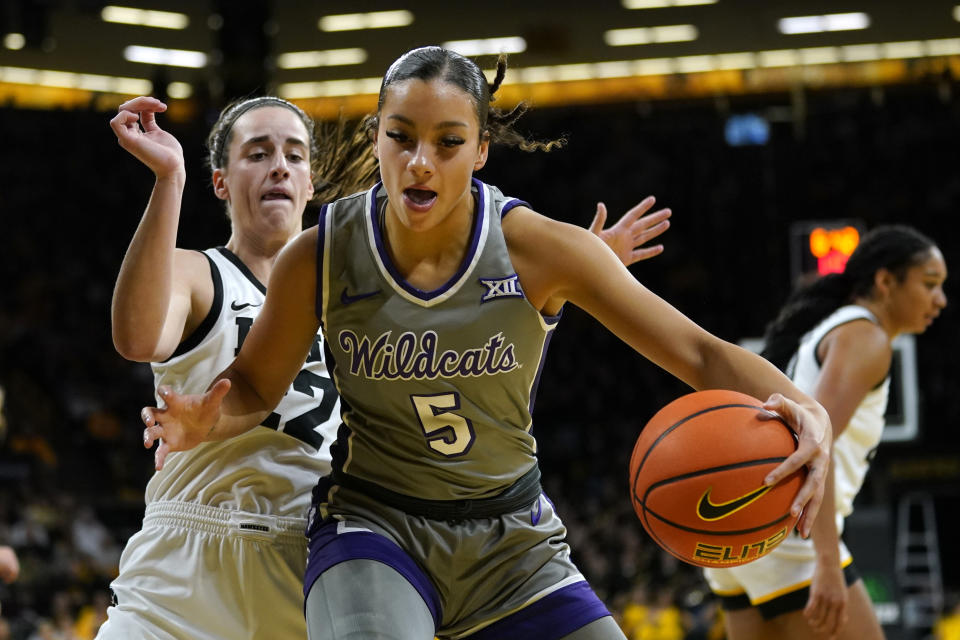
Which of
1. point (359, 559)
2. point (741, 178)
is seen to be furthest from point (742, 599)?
point (741, 178)

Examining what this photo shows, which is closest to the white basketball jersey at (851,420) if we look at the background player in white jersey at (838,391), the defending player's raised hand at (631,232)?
the background player in white jersey at (838,391)

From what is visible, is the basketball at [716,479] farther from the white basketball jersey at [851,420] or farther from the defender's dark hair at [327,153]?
the white basketball jersey at [851,420]

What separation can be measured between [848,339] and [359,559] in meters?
2.42

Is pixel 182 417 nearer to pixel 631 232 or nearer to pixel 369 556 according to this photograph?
pixel 369 556

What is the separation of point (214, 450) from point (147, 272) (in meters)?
0.57

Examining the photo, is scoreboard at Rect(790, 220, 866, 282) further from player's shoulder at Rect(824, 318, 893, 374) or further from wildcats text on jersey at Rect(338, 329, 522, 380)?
wildcats text on jersey at Rect(338, 329, 522, 380)

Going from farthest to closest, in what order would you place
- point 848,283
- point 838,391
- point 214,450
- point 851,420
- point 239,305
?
1. point 848,283
2. point 851,420
3. point 838,391
4. point 239,305
5. point 214,450

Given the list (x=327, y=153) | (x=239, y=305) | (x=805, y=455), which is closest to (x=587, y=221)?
(x=327, y=153)

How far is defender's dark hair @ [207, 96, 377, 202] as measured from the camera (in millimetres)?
3557

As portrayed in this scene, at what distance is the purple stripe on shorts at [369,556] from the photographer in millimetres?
2523

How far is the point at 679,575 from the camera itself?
1405cm

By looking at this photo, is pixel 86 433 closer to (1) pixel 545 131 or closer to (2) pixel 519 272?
(1) pixel 545 131

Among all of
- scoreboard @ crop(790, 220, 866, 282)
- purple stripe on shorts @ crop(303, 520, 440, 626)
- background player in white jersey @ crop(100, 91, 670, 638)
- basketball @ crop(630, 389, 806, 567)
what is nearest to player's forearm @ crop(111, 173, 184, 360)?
background player in white jersey @ crop(100, 91, 670, 638)

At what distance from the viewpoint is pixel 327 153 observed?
3717 mm
